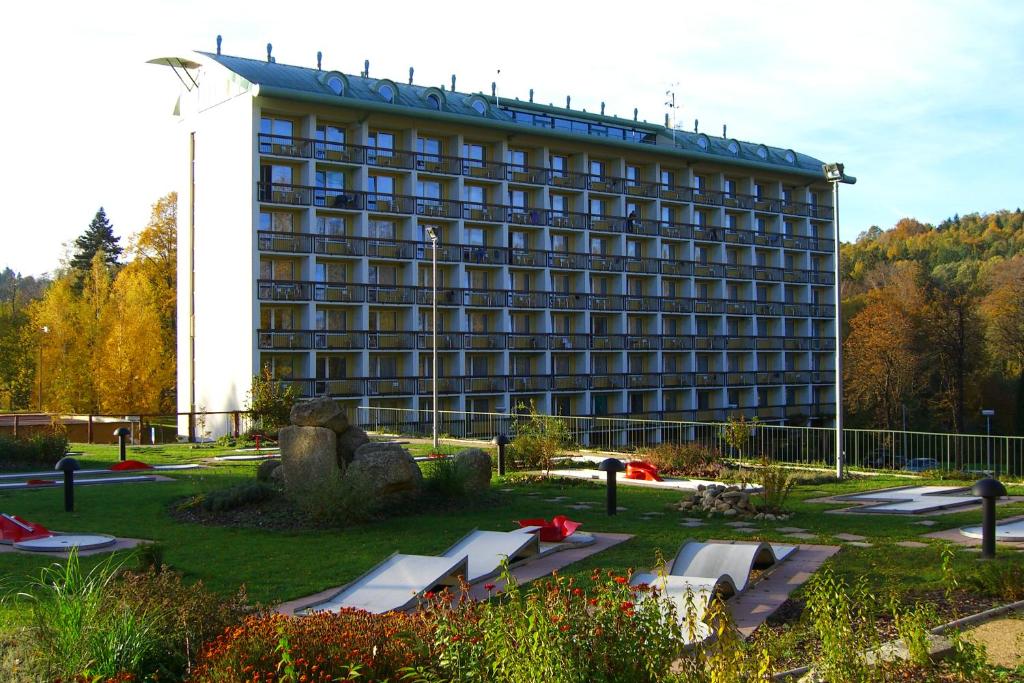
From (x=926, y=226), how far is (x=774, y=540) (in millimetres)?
115466

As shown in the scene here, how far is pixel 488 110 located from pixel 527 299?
9.74 meters

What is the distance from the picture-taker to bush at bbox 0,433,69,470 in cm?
2097

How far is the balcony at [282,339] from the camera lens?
39938mm

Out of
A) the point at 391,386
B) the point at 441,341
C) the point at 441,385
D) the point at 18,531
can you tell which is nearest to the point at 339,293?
the point at 391,386

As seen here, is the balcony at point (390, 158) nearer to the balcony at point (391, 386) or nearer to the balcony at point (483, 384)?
the balcony at point (391, 386)

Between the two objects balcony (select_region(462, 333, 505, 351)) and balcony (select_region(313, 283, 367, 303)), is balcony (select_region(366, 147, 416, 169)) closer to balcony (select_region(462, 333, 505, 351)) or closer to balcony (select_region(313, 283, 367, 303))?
balcony (select_region(313, 283, 367, 303))

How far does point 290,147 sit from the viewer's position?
41688 mm

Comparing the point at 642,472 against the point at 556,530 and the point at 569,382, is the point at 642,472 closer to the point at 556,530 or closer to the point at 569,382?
the point at 556,530

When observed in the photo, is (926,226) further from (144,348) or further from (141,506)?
(141,506)

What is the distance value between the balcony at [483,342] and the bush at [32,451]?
2584cm

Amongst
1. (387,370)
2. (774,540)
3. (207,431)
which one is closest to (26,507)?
(774,540)

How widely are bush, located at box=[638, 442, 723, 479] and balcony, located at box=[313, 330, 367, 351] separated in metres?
23.8

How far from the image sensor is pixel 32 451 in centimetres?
2136

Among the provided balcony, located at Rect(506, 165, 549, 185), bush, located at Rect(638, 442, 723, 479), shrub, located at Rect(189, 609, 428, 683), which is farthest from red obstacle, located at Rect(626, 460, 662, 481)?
balcony, located at Rect(506, 165, 549, 185)
